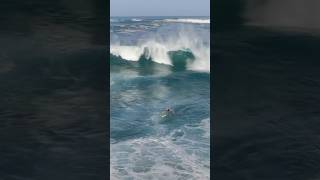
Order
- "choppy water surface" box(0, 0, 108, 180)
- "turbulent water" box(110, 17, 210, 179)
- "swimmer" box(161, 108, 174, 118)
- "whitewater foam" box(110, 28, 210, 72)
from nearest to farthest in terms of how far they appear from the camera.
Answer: "choppy water surface" box(0, 0, 108, 180) → "turbulent water" box(110, 17, 210, 179) → "whitewater foam" box(110, 28, 210, 72) → "swimmer" box(161, 108, 174, 118)

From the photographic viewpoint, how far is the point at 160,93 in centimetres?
1261

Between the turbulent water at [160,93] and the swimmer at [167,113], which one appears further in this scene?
the swimmer at [167,113]

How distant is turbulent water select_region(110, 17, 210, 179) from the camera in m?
10.5

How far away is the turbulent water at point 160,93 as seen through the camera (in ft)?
34.4

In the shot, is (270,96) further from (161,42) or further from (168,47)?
(161,42)

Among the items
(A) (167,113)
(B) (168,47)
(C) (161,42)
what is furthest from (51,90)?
(A) (167,113)

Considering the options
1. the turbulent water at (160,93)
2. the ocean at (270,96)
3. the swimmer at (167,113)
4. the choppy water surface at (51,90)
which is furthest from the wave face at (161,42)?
the choppy water surface at (51,90)

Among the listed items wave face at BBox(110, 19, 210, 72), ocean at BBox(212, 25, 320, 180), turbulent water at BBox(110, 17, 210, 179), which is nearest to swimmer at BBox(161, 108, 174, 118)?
turbulent water at BBox(110, 17, 210, 179)

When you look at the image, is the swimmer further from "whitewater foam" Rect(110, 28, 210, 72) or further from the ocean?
the ocean

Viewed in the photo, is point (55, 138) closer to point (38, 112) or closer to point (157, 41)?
point (38, 112)

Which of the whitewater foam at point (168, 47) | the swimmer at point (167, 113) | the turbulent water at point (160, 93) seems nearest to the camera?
the turbulent water at point (160, 93)

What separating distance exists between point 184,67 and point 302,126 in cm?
1063

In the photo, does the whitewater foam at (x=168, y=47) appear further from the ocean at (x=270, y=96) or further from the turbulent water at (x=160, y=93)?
the ocean at (x=270, y=96)

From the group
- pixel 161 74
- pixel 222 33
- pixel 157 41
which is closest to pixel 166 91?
pixel 161 74
